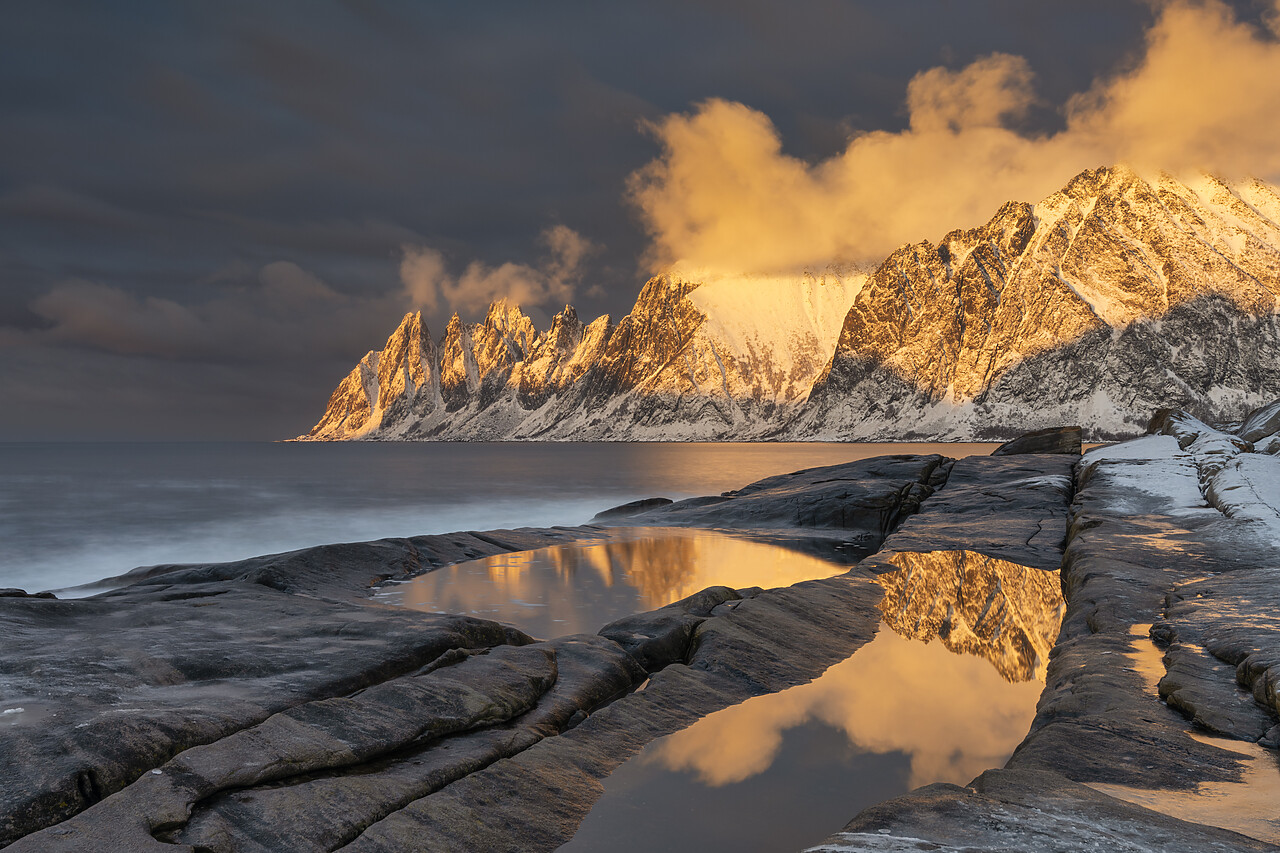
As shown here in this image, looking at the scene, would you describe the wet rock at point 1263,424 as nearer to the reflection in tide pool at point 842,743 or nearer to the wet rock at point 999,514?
the wet rock at point 999,514

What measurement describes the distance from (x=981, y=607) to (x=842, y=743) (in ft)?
25.3

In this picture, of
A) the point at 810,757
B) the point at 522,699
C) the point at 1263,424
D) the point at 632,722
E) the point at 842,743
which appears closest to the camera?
the point at 522,699

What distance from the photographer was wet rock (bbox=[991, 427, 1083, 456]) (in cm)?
4141

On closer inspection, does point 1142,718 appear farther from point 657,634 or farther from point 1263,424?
point 1263,424

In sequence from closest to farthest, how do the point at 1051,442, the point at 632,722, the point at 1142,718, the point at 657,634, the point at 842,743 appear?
the point at 1142,718
the point at 632,722
the point at 842,743
the point at 657,634
the point at 1051,442

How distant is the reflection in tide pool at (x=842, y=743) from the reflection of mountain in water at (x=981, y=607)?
0.06 metres

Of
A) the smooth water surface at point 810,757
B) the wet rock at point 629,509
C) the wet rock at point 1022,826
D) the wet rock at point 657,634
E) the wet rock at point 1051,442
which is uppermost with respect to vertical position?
the wet rock at point 1051,442

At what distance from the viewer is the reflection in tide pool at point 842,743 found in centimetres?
784

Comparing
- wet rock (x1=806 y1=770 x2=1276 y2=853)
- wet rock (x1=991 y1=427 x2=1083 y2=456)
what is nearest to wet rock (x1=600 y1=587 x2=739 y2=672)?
wet rock (x1=806 y1=770 x2=1276 y2=853)

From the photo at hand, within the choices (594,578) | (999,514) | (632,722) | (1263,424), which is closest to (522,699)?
(632,722)

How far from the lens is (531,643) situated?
487 inches

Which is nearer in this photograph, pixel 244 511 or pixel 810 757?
pixel 810 757

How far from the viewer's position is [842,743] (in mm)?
10109

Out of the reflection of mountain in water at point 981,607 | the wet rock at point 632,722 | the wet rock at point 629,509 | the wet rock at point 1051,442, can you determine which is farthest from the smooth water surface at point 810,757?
the wet rock at point 1051,442
